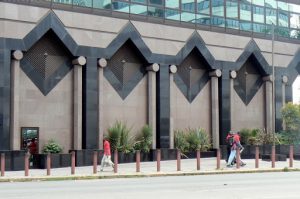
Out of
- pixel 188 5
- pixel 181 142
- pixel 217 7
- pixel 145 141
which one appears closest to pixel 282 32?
pixel 217 7

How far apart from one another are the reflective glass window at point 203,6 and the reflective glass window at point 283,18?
23.8 ft

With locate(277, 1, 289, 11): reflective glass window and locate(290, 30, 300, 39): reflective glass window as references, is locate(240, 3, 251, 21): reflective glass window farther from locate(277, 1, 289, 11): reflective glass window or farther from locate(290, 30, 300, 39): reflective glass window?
locate(290, 30, 300, 39): reflective glass window

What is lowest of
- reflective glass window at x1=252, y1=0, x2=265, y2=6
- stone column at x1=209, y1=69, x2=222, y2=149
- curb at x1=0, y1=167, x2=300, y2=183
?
curb at x1=0, y1=167, x2=300, y2=183

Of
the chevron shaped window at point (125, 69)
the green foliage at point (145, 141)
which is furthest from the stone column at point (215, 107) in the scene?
the green foliage at point (145, 141)

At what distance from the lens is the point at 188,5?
123 ft

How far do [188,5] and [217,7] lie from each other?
8.62ft

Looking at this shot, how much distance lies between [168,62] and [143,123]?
421 cm

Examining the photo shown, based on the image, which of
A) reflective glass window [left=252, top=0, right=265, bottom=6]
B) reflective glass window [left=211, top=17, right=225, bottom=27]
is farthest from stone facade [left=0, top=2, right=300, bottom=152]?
reflective glass window [left=252, top=0, right=265, bottom=6]

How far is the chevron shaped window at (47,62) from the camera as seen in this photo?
30859 mm

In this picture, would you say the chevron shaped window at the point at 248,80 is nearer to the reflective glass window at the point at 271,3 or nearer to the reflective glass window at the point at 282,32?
the reflective glass window at the point at 282,32

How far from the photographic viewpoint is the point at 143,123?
35.3 metres

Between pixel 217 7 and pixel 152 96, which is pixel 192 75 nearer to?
pixel 152 96

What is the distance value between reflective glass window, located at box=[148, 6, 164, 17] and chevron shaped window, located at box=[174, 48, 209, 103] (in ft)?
11.9

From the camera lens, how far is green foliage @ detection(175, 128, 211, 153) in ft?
117
